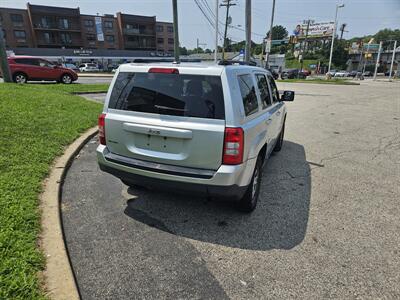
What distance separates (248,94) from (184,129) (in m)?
0.95

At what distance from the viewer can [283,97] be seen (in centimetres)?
562

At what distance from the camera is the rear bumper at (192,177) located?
109 inches

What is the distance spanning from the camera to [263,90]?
13.3ft

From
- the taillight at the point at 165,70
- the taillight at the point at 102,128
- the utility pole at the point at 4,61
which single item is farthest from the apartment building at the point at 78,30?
the taillight at the point at 165,70

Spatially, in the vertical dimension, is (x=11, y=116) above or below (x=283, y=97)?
below

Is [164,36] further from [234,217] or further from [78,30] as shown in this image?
[234,217]

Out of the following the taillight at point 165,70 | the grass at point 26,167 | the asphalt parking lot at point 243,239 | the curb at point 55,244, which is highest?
the taillight at point 165,70

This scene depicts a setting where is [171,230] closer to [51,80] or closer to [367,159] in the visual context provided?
[367,159]

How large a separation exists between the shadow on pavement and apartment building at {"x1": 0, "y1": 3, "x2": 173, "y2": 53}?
61.7m

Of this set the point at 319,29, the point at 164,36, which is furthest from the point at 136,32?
the point at 319,29

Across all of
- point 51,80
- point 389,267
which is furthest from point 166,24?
point 389,267

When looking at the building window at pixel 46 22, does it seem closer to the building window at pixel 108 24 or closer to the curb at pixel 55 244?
the building window at pixel 108 24

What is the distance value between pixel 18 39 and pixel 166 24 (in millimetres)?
32574

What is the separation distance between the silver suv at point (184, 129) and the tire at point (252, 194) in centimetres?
2
